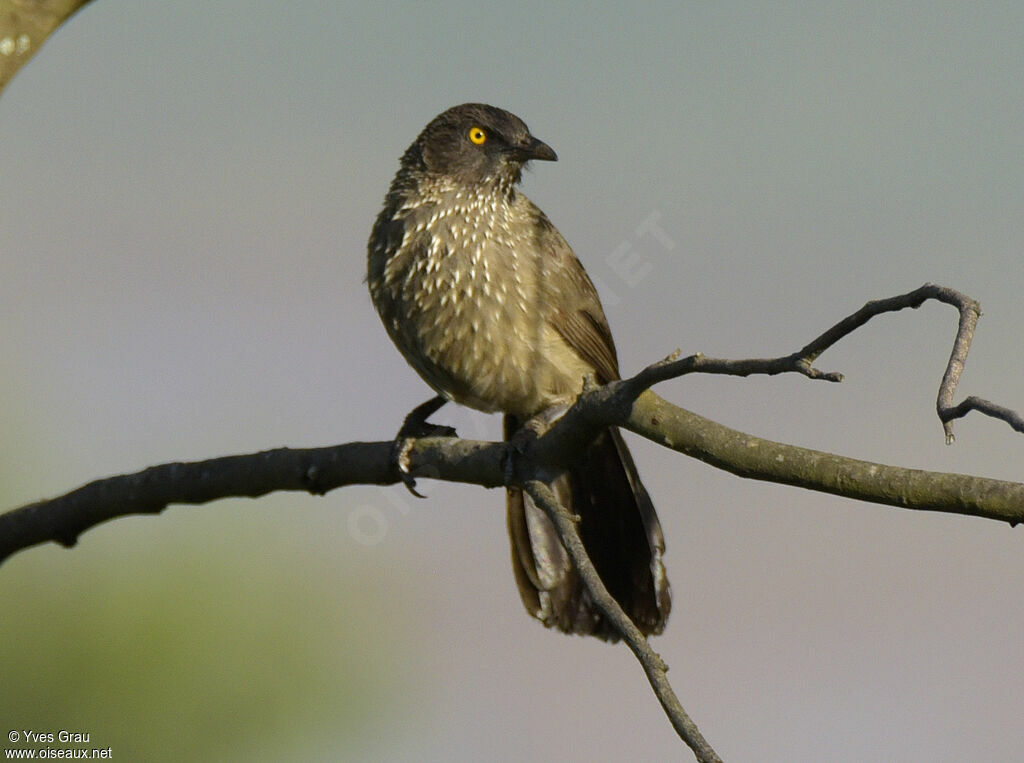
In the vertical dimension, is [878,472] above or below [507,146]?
below

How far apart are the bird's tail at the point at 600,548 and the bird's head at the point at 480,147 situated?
4.20 ft

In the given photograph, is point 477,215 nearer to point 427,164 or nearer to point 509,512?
point 427,164

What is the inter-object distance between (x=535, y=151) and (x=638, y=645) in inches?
118

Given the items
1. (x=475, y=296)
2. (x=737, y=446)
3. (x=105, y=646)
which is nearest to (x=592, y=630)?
(x=475, y=296)

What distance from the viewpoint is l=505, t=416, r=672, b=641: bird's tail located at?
521 centimetres

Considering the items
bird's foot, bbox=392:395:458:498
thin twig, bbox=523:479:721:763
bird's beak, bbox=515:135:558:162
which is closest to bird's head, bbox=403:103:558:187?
bird's beak, bbox=515:135:558:162

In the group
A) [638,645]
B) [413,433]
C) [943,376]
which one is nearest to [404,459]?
[413,433]

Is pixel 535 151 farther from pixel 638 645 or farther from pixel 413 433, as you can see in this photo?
pixel 638 645

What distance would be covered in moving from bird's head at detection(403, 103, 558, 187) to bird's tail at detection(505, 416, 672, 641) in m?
1.28

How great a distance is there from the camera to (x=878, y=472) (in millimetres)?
3127

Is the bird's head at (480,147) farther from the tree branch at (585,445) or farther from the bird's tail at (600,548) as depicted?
the tree branch at (585,445)

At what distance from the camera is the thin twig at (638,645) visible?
2.85 m

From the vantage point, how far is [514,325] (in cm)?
505

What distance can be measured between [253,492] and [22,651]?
4412 mm
